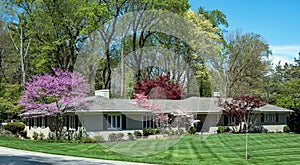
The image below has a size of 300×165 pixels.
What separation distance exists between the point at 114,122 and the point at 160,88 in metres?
11.4

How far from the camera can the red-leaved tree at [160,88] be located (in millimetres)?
40556

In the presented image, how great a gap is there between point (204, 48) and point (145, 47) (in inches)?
311

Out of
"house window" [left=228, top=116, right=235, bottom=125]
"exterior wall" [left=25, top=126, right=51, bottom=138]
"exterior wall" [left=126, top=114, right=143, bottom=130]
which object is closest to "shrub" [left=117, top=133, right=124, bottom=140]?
"exterior wall" [left=126, top=114, right=143, bottom=130]

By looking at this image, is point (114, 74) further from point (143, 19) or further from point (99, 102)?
point (99, 102)

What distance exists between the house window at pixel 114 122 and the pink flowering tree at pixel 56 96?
2.39m

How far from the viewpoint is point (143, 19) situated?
38750 mm

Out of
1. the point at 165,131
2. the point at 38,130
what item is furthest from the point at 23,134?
the point at 165,131

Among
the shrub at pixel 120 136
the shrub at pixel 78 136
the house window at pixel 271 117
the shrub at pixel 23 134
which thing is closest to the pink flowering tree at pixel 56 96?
the shrub at pixel 78 136

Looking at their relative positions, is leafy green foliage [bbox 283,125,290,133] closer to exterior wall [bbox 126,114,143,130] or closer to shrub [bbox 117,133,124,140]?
exterior wall [bbox 126,114,143,130]

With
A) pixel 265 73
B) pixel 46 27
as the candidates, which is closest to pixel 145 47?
pixel 46 27

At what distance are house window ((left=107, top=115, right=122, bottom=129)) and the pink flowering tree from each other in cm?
239

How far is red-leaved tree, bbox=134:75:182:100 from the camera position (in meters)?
40.6

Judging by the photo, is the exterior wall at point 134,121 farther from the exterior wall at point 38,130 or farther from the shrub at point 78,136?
the exterior wall at point 38,130

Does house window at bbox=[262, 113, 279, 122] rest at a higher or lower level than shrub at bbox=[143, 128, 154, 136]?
higher
